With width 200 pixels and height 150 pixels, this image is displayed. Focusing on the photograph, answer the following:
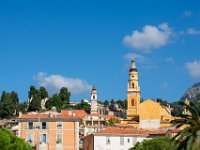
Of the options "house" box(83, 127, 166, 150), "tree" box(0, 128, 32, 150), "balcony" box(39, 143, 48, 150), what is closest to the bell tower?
"house" box(83, 127, 166, 150)

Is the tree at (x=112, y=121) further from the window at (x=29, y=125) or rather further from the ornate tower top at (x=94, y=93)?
the window at (x=29, y=125)

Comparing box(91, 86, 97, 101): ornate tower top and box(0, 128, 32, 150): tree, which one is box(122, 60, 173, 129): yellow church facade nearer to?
box(91, 86, 97, 101): ornate tower top

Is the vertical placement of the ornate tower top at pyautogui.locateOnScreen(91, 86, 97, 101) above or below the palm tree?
above

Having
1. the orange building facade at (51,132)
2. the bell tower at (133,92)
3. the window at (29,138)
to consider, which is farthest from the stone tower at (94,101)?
the window at (29,138)

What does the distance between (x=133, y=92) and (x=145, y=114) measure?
14.7 meters

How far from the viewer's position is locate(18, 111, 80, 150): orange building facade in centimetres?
10544

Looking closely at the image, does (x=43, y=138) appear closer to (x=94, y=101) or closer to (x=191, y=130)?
(x=191, y=130)

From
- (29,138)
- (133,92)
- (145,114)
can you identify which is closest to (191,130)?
(29,138)

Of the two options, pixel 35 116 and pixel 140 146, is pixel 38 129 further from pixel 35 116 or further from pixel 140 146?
pixel 140 146

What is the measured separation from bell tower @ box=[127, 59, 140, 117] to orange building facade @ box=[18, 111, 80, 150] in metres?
66.0

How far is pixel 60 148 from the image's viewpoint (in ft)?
345

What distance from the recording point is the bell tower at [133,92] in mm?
173750

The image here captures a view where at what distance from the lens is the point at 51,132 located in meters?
107

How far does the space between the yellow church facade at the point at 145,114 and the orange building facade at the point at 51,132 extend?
5048cm
